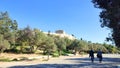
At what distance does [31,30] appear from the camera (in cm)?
7412

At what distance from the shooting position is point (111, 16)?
2052cm

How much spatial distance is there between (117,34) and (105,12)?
196 centimetres

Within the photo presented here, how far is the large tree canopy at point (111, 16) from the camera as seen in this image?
19562mm

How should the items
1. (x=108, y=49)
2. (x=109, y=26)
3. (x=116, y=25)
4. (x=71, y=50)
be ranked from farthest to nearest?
(x=108, y=49), (x=71, y=50), (x=109, y=26), (x=116, y=25)

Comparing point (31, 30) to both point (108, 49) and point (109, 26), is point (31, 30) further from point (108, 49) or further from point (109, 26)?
point (108, 49)

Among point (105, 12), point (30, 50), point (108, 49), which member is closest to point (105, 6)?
point (105, 12)

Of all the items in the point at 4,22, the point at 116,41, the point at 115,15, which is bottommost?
the point at 116,41

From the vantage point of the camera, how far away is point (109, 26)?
74.8 feet

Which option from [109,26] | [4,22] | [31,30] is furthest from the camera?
[31,30]

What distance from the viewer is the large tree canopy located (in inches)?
770

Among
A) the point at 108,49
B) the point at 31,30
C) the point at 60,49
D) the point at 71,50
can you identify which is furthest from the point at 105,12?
the point at 108,49

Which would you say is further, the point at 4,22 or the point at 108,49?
the point at 108,49

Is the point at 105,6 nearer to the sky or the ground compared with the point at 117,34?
nearer to the sky

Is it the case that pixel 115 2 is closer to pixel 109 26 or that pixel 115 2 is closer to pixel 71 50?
pixel 109 26
